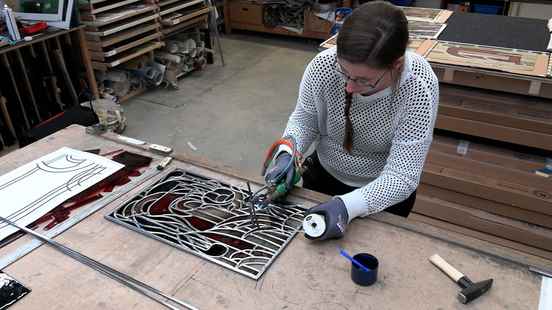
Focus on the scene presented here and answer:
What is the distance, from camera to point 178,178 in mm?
1221

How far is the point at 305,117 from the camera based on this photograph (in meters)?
1.26

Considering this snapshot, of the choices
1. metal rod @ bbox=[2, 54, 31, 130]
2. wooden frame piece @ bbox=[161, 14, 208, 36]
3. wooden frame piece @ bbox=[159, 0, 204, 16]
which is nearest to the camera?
metal rod @ bbox=[2, 54, 31, 130]

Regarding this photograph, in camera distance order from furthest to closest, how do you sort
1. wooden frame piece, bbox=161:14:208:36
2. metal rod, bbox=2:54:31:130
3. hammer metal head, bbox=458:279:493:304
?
1. wooden frame piece, bbox=161:14:208:36
2. metal rod, bbox=2:54:31:130
3. hammer metal head, bbox=458:279:493:304

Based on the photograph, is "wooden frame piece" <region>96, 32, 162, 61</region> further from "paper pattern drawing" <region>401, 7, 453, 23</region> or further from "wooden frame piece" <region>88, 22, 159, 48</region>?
"paper pattern drawing" <region>401, 7, 453, 23</region>

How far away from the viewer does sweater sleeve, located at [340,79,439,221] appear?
1.05m

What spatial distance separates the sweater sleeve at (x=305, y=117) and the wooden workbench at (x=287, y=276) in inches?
13.2

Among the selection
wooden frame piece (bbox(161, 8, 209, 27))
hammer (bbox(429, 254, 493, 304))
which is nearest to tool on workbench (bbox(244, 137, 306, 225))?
hammer (bbox(429, 254, 493, 304))

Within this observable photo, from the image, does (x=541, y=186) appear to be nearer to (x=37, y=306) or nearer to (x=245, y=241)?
(x=245, y=241)

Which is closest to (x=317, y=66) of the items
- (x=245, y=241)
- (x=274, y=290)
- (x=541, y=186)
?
(x=245, y=241)

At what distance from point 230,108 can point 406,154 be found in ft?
7.64

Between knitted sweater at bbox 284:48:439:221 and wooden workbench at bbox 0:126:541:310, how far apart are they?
0.11m

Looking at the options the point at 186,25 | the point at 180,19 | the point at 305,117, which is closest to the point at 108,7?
the point at 180,19

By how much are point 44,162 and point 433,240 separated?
3.69 feet

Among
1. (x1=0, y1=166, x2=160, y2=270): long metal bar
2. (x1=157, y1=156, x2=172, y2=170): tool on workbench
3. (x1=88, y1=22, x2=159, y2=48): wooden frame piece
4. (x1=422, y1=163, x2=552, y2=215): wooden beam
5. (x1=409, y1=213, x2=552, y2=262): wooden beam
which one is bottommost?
(x1=409, y1=213, x2=552, y2=262): wooden beam
